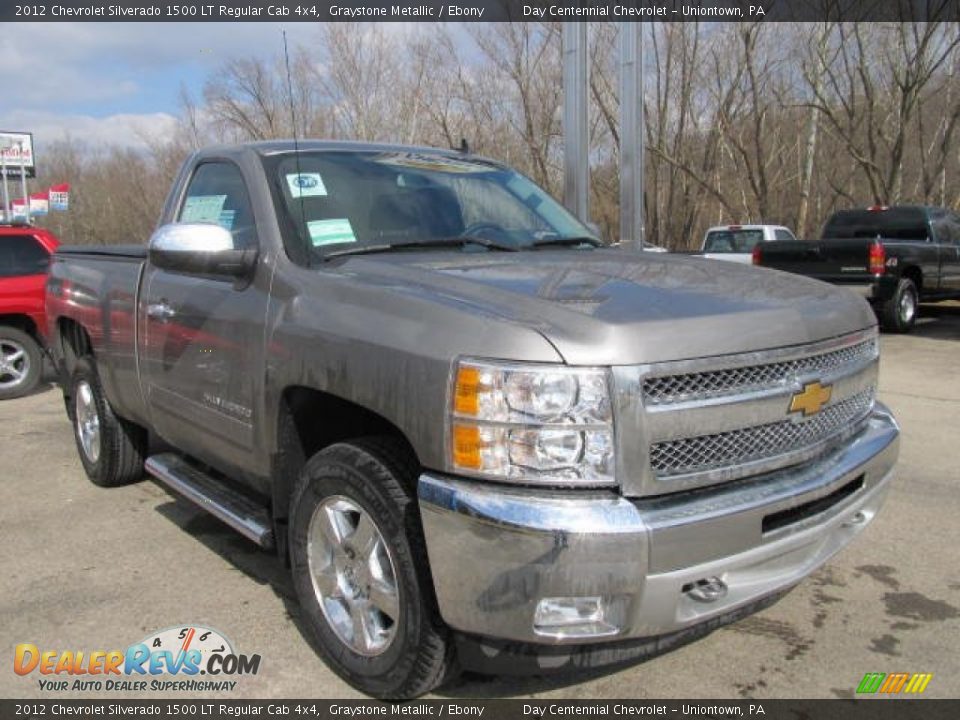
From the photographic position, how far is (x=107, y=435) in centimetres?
504

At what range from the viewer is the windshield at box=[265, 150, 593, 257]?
3.34 m

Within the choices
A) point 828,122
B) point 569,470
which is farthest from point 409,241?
point 828,122

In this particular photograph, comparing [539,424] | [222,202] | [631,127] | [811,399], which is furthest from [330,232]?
[631,127]

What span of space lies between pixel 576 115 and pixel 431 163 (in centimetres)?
803

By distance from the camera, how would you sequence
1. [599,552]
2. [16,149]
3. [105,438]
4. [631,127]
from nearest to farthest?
[599,552] < [105,438] < [631,127] < [16,149]

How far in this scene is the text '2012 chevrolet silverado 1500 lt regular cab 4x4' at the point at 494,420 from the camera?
7.27 ft

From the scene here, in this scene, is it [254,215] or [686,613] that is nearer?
[686,613]

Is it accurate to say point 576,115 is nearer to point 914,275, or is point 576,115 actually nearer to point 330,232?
point 914,275

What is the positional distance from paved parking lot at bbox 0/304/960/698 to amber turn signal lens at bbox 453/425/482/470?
104 centimetres

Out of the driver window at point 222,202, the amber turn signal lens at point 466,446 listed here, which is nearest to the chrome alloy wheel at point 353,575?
the amber turn signal lens at point 466,446

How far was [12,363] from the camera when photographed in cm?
899

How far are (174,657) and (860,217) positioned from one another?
45.3 feet

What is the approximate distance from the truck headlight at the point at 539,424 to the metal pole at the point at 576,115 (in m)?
9.48

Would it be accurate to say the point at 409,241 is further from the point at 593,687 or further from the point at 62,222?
the point at 62,222
